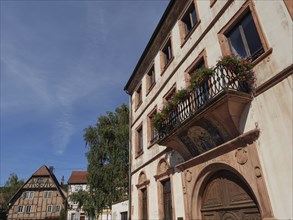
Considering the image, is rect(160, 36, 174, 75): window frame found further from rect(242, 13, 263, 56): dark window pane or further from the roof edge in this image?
rect(242, 13, 263, 56): dark window pane

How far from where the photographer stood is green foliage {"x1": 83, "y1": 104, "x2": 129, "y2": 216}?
24.1 m

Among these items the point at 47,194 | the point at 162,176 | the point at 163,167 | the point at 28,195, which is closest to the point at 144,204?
the point at 162,176

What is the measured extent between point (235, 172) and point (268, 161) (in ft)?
3.78

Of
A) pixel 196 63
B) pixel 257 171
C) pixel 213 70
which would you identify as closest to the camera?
pixel 257 171

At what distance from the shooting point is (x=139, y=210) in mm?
12305

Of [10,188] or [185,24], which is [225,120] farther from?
[10,188]

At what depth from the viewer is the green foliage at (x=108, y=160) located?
24.1 meters

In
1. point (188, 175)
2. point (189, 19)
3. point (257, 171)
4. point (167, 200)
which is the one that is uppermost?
point (189, 19)

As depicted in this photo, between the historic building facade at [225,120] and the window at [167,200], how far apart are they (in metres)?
0.04

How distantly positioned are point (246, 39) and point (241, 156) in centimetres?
337

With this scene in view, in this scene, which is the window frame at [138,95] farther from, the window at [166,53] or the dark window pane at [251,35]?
the dark window pane at [251,35]

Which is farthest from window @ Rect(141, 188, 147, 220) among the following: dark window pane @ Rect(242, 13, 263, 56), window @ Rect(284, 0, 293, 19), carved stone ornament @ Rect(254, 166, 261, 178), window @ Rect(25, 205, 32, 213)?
window @ Rect(25, 205, 32, 213)

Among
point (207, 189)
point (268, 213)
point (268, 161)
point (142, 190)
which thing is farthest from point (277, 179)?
point (142, 190)

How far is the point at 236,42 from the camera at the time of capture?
7129mm
